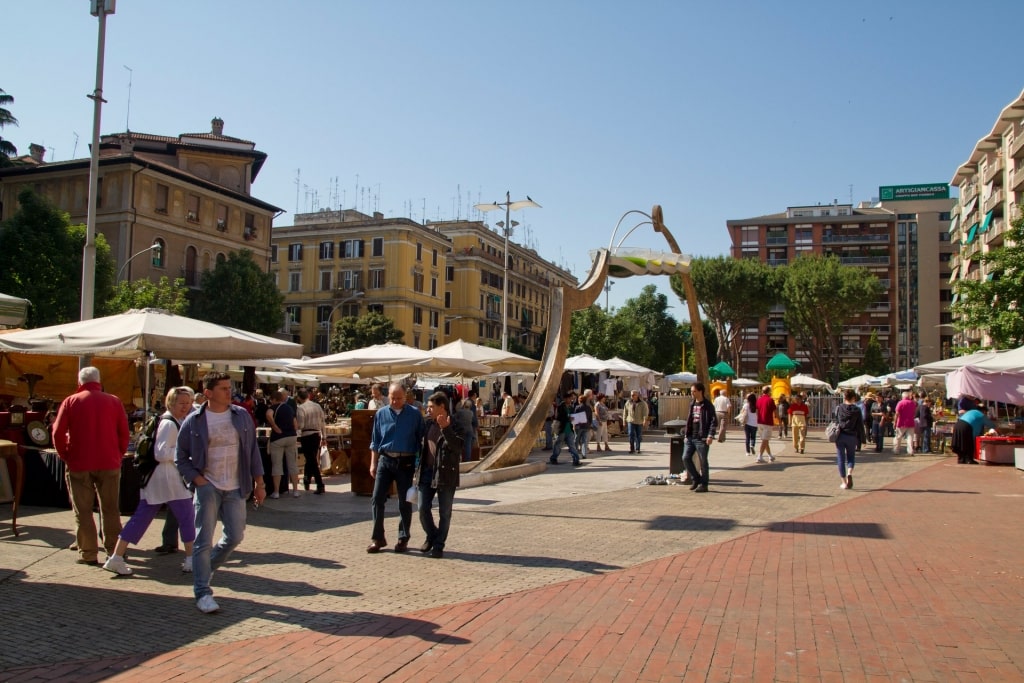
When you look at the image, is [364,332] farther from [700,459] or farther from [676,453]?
[700,459]

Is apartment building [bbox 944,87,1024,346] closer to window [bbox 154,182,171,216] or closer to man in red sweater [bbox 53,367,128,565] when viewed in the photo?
window [bbox 154,182,171,216]

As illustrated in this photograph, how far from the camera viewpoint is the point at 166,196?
43.3 metres

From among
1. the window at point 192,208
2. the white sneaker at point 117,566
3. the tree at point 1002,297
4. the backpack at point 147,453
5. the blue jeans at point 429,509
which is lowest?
the white sneaker at point 117,566

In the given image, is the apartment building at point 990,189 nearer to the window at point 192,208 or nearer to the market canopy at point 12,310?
the window at point 192,208

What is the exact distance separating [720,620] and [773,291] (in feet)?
180

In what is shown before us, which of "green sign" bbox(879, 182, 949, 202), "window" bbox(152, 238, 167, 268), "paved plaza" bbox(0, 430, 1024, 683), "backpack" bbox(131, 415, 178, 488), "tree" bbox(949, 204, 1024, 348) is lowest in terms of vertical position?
"paved plaza" bbox(0, 430, 1024, 683)

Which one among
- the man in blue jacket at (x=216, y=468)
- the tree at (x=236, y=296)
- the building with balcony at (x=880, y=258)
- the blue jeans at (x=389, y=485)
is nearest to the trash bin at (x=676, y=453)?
the blue jeans at (x=389, y=485)

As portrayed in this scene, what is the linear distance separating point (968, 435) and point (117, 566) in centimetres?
1862

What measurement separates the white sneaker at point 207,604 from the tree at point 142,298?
91.5 ft

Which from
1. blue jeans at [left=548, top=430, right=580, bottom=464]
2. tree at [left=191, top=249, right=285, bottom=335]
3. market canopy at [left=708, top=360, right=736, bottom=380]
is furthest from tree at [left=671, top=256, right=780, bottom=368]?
blue jeans at [left=548, top=430, right=580, bottom=464]

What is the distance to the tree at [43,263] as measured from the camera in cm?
2953

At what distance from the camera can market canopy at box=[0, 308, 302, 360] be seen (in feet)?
32.4

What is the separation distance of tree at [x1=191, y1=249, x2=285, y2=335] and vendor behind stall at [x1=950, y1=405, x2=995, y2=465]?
33.9m

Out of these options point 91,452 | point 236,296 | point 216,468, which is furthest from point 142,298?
point 216,468
